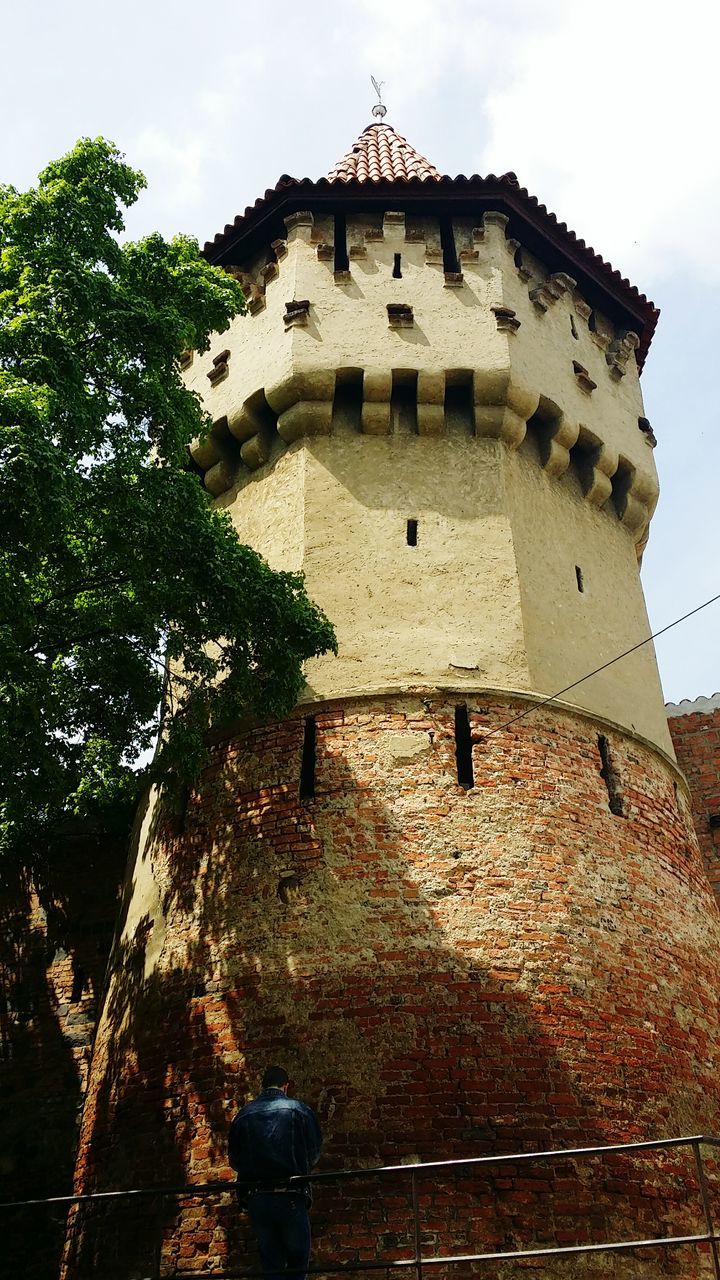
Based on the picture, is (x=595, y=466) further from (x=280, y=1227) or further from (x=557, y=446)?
(x=280, y=1227)

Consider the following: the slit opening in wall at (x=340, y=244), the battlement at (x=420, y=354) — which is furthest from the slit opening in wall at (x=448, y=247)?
the slit opening in wall at (x=340, y=244)

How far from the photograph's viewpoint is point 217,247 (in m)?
14.9

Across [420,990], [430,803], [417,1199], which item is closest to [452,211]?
[430,803]

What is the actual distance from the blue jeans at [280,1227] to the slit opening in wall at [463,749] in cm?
413

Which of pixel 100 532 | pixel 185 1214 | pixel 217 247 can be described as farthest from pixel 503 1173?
pixel 217 247

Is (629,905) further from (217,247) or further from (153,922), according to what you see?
(217,247)

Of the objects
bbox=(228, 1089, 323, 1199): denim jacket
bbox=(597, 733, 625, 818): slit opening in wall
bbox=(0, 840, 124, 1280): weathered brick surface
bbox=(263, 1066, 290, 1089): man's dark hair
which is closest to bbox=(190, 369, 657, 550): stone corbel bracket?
bbox=(597, 733, 625, 818): slit opening in wall

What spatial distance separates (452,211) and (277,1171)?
11.2 metres

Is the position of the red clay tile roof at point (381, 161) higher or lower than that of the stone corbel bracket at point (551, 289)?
higher

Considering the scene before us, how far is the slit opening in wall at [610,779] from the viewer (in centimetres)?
1091

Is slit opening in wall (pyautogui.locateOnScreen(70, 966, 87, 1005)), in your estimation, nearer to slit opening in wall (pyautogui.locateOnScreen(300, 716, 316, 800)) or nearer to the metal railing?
the metal railing

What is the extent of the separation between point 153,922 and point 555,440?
7037 millimetres

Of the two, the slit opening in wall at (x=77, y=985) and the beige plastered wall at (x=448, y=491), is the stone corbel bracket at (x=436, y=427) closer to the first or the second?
the beige plastered wall at (x=448, y=491)

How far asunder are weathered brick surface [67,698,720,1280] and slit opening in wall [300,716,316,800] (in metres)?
0.10
